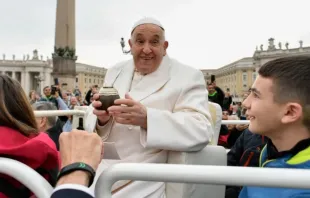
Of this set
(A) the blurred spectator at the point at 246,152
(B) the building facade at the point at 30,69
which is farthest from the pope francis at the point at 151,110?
(B) the building facade at the point at 30,69

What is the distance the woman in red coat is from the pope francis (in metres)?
0.34

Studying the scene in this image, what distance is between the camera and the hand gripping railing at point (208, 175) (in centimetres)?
77

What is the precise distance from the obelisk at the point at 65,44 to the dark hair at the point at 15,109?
1545 centimetres

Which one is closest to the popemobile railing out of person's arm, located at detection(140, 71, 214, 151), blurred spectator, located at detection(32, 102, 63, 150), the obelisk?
person's arm, located at detection(140, 71, 214, 151)

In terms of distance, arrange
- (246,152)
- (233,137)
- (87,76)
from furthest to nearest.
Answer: (87,76) < (233,137) < (246,152)

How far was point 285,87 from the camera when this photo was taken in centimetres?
120

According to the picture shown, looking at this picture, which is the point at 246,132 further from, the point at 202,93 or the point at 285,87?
the point at 285,87

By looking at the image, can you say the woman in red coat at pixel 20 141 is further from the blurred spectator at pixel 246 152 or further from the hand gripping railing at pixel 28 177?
the blurred spectator at pixel 246 152

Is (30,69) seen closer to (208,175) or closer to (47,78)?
(47,78)

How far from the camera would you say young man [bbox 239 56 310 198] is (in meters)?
1.16

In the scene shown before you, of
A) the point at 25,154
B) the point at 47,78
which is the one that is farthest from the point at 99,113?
the point at 47,78

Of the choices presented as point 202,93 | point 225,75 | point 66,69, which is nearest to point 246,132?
point 202,93

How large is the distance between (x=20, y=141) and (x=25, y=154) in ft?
0.37

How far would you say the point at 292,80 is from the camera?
3.89 ft
